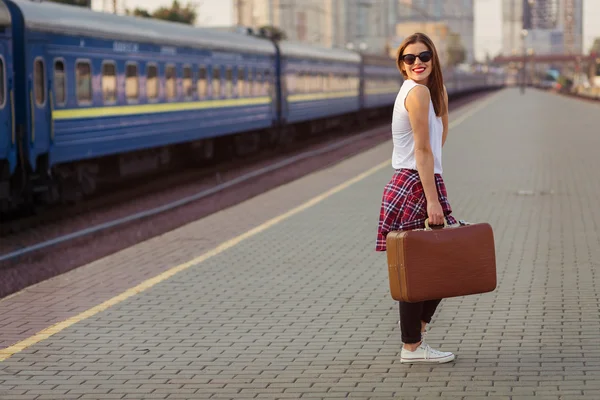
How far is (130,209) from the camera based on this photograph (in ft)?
60.4

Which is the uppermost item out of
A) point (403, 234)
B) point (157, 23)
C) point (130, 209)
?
point (157, 23)

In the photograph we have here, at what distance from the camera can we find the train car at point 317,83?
34.5 metres

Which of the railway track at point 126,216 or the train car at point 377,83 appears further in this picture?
the train car at point 377,83

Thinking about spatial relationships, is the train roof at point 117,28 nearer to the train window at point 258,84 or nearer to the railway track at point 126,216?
the train window at point 258,84

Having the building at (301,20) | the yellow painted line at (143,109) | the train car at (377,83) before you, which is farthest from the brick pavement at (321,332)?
the building at (301,20)

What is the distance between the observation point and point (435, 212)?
7.08 m

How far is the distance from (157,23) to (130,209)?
17.7ft

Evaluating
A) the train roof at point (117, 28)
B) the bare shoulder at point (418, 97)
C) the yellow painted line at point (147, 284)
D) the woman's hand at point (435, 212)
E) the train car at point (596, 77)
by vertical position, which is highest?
the train roof at point (117, 28)

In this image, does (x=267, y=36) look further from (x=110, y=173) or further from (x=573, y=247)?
(x=573, y=247)

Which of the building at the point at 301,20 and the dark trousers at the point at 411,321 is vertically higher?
the building at the point at 301,20

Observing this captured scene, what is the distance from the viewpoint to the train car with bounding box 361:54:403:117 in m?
49.4

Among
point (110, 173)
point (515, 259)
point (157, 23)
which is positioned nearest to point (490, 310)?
point (515, 259)

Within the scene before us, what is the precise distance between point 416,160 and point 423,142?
0.11 meters

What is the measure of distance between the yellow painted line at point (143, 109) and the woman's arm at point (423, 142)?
10.4 m
